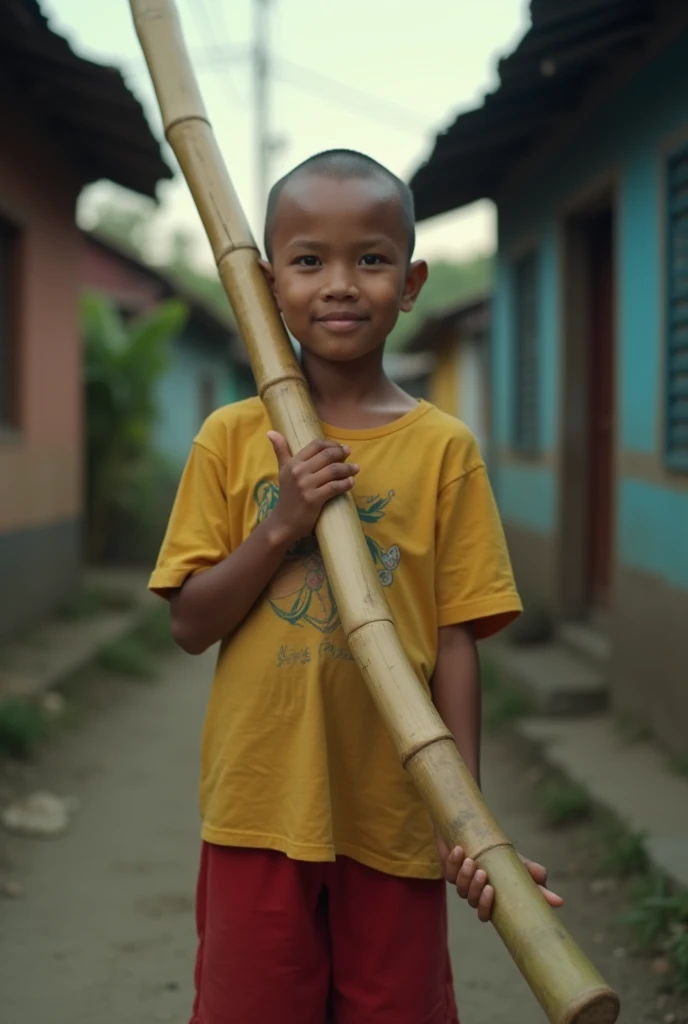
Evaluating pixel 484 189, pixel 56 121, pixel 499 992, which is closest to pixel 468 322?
pixel 484 189

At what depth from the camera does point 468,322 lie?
53.7 feet

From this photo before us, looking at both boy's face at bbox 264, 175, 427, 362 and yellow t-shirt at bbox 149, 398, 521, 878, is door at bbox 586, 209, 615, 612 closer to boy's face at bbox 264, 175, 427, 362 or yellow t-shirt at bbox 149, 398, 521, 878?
yellow t-shirt at bbox 149, 398, 521, 878

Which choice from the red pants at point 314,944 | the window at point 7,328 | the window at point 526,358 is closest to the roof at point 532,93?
the window at point 526,358

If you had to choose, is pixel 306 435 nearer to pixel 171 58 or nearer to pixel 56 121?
pixel 171 58

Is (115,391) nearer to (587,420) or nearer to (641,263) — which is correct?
(587,420)

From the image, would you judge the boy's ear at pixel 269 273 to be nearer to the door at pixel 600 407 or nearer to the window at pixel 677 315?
the window at pixel 677 315

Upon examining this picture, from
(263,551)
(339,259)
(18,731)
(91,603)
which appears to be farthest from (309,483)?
(91,603)

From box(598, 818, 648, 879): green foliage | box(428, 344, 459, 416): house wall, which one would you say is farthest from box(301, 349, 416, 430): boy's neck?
box(428, 344, 459, 416): house wall

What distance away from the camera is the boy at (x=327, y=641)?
70.3 inches

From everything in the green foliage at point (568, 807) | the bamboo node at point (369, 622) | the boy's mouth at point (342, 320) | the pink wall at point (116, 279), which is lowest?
the green foliage at point (568, 807)

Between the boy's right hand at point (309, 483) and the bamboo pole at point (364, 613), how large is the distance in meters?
0.03

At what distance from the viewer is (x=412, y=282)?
6.35 ft

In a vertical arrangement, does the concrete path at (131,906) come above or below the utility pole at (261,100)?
below

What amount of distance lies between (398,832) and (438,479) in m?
0.53
